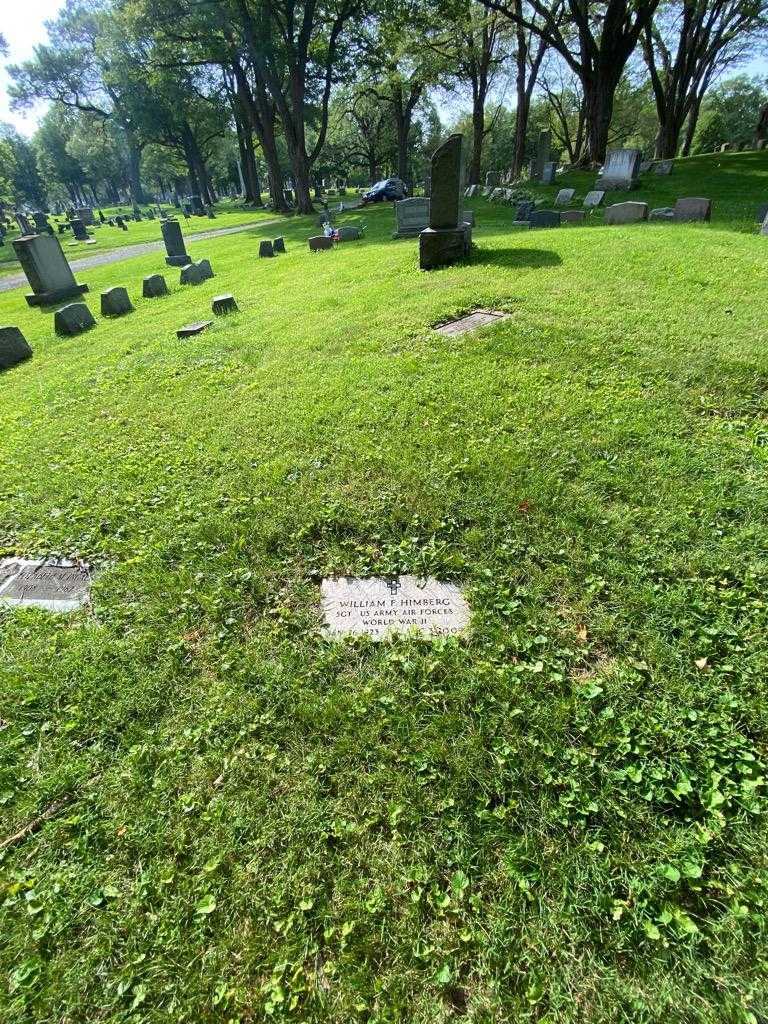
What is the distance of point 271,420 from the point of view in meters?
4.77

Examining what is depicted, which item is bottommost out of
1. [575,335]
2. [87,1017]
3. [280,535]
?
[87,1017]

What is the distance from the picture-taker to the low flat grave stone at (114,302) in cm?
1012

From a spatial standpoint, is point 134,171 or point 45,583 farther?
point 134,171

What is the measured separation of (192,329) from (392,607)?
Answer: 675cm

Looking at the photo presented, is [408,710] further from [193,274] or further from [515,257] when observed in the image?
[193,274]

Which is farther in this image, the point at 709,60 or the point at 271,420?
the point at 709,60

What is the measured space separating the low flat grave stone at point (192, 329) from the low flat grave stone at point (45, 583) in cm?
509

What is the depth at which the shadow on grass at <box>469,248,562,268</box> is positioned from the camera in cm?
841

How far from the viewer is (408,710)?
7.77 ft

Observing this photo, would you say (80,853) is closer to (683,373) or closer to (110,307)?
(683,373)

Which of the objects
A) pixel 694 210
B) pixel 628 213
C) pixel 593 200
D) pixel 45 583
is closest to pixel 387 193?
pixel 593 200

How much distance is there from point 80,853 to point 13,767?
63 centimetres

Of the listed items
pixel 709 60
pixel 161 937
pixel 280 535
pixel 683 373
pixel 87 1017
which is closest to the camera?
pixel 87 1017

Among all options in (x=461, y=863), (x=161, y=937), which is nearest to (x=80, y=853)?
(x=161, y=937)
